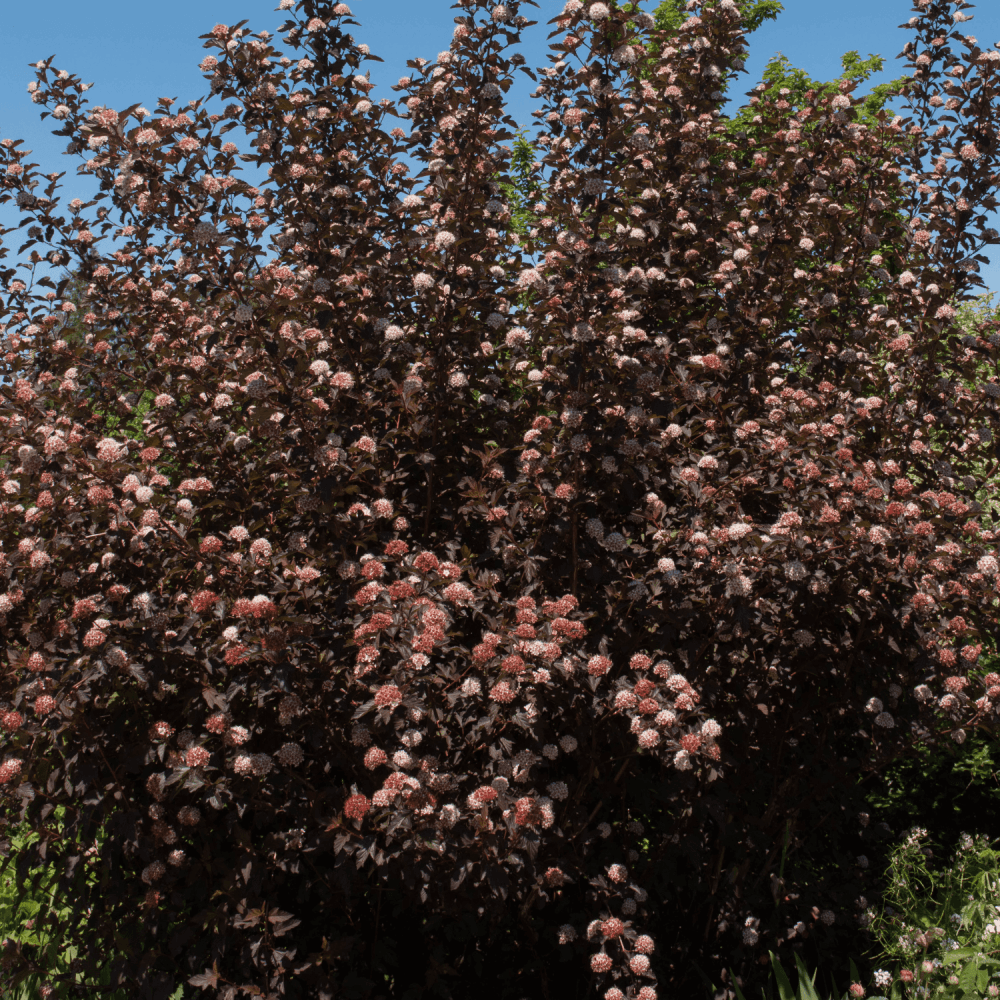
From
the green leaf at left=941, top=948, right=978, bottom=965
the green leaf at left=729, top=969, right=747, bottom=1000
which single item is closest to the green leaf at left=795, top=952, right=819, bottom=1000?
the green leaf at left=729, top=969, right=747, bottom=1000

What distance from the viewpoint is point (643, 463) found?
→ 3.34m

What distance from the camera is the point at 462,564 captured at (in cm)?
309

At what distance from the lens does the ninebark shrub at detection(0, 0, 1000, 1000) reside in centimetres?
283

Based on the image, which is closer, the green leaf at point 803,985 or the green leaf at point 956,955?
the green leaf at point 803,985

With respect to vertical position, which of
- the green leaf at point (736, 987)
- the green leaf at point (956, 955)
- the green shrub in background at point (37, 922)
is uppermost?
the green shrub in background at point (37, 922)

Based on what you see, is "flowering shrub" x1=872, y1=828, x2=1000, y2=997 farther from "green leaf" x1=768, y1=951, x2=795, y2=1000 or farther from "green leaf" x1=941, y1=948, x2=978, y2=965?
"green leaf" x1=768, y1=951, x2=795, y2=1000

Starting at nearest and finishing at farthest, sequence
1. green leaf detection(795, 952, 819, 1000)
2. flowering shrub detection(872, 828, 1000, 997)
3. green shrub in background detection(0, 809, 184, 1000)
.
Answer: green leaf detection(795, 952, 819, 1000) → green shrub in background detection(0, 809, 184, 1000) → flowering shrub detection(872, 828, 1000, 997)

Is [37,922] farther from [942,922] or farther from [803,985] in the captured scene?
[942,922]

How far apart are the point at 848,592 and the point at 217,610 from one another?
7.95 ft

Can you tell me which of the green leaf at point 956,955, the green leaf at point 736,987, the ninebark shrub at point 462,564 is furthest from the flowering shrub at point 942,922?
the green leaf at point 736,987

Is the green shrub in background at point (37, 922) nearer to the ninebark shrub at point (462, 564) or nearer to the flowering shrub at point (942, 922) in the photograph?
the ninebark shrub at point (462, 564)

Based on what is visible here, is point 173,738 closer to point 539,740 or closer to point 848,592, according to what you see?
point 539,740

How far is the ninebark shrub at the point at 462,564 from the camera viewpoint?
2.83 m

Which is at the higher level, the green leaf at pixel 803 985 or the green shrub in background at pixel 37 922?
the green shrub in background at pixel 37 922
